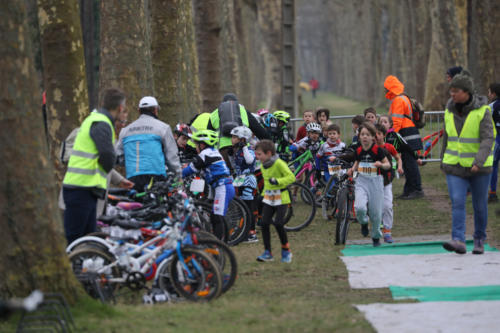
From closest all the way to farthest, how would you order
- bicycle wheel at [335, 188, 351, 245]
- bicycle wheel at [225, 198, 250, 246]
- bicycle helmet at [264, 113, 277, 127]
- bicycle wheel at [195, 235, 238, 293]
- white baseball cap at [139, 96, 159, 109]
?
bicycle wheel at [195, 235, 238, 293] < white baseball cap at [139, 96, 159, 109] < bicycle wheel at [335, 188, 351, 245] < bicycle wheel at [225, 198, 250, 246] < bicycle helmet at [264, 113, 277, 127]

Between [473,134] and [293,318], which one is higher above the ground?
[473,134]

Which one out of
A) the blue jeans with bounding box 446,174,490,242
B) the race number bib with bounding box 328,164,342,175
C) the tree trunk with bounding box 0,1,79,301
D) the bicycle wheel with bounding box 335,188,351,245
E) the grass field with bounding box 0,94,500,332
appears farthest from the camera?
the race number bib with bounding box 328,164,342,175

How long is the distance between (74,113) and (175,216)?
4419 millimetres

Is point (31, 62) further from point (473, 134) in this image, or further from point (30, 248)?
point (473, 134)

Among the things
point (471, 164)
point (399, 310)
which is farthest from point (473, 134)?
point (399, 310)

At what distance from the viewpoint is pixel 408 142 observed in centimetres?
1647

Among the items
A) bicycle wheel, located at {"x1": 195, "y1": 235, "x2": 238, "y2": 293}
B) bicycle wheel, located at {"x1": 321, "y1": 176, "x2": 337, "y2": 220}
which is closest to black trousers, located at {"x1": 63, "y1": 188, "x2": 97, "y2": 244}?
bicycle wheel, located at {"x1": 195, "y1": 235, "x2": 238, "y2": 293}

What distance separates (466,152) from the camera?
1038 centimetres

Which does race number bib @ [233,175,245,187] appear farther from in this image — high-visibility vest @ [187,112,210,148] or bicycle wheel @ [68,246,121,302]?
bicycle wheel @ [68,246,121,302]

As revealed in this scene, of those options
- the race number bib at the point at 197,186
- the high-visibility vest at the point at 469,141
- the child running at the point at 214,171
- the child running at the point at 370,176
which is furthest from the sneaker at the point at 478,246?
the race number bib at the point at 197,186

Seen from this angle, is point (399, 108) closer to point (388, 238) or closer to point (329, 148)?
point (329, 148)

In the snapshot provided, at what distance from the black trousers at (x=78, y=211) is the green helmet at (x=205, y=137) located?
2661 millimetres

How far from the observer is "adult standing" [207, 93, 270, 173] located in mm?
13305

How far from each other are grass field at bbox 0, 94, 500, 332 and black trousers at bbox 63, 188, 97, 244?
1.00 m
